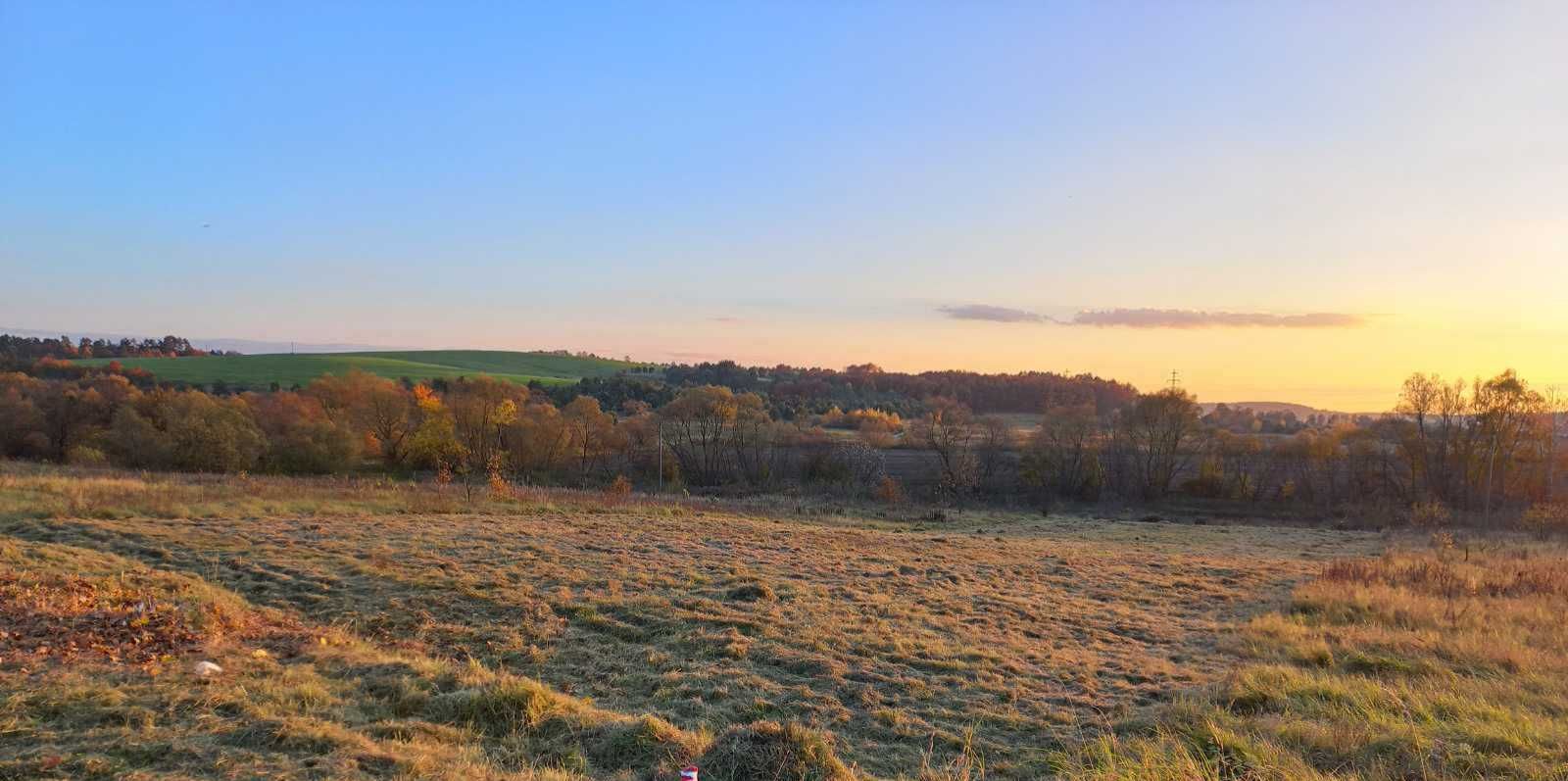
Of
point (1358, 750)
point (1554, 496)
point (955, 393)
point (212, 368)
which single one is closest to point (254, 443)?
point (1358, 750)

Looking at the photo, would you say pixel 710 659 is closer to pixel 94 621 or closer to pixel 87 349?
pixel 94 621

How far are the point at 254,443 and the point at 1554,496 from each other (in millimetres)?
84886

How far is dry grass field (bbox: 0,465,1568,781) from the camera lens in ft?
20.1

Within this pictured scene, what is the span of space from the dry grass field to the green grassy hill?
274 feet

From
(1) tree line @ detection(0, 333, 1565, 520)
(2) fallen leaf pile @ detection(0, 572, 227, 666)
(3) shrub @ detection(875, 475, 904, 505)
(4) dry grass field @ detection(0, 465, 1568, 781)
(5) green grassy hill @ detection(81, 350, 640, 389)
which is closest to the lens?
(4) dry grass field @ detection(0, 465, 1568, 781)

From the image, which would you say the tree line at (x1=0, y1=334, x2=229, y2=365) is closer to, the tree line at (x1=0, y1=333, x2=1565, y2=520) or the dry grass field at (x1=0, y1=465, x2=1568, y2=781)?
the tree line at (x1=0, y1=333, x2=1565, y2=520)

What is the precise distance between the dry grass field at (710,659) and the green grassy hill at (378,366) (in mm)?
83419

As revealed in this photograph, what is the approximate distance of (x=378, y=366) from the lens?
397 ft

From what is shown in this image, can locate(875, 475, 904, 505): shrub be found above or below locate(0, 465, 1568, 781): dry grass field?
below

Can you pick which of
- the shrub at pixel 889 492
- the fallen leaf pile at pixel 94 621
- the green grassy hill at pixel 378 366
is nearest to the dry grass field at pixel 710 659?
the fallen leaf pile at pixel 94 621

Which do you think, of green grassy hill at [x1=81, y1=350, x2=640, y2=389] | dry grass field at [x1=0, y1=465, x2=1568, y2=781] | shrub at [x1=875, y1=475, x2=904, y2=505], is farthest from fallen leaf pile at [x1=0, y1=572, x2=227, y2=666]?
green grassy hill at [x1=81, y1=350, x2=640, y2=389]

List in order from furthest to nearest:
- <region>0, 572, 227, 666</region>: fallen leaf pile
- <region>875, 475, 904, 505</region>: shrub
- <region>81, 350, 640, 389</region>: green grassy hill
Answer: <region>81, 350, 640, 389</region>: green grassy hill < <region>875, 475, 904, 505</region>: shrub < <region>0, 572, 227, 666</region>: fallen leaf pile

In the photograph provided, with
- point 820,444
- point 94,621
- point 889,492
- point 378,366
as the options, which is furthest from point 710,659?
point 378,366

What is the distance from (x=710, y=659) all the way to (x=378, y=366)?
12706 cm
